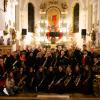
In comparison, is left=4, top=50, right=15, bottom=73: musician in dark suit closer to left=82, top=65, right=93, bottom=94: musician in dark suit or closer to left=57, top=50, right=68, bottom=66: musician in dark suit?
left=57, top=50, right=68, bottom=66: musician in dark suit

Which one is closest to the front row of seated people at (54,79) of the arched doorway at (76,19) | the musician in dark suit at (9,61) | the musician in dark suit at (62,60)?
the musician in dark suit at (62,60)

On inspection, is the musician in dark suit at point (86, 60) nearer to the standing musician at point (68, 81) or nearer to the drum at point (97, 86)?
the standing musician at point (68, 81)

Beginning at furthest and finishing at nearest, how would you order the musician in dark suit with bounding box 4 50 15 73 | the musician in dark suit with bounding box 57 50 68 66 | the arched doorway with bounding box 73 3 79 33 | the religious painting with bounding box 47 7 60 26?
the religious painting with bounding box 47 7 60 26 < the arched doorway with bounding box 73 3 79 33 < the musician in dark suit with bounding box 4 50 15 73 < the musician in dark suit with bounding box 57 50 68 66

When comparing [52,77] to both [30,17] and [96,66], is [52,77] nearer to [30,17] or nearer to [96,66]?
[96,66]

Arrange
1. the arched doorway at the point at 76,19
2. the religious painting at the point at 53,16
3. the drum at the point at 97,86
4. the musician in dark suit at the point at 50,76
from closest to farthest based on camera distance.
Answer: the drum at the point at 97,86 → the musician in dark suit at the point at 50,76 → the arched doorway at the point at 76,19 → the religious painting at the point at 53,16

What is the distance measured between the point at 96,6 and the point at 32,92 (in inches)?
653

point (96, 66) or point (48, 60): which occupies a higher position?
point (48, 60)

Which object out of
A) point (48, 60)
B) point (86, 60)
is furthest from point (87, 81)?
point (48, 60)

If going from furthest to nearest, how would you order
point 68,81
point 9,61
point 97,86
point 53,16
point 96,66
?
point 53,16 < point 9,61 < point 96,66 < point 68,81 < point 97,86

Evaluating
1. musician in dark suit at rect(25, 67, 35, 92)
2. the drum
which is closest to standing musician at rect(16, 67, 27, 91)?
musician in dark suit at rect(25, 67, 35, 92)

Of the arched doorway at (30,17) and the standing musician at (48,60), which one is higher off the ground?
the arched doorway at (30,17)

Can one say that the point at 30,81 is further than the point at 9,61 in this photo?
No

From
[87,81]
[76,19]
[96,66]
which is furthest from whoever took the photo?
[76,19]

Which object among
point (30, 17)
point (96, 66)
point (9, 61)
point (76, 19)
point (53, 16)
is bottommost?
point (96, 66)
